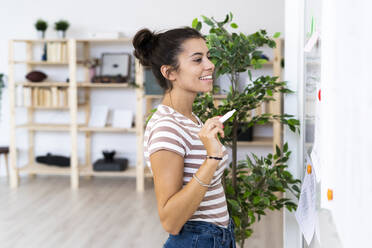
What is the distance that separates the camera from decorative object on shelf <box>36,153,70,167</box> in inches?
230

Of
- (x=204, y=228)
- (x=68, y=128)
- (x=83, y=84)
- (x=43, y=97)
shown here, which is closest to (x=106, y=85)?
(x=83, y=84)

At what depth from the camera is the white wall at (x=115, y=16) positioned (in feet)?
18.4

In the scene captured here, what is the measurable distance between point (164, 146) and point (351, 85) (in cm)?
65

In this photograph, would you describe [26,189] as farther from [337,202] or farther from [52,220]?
[337,202]

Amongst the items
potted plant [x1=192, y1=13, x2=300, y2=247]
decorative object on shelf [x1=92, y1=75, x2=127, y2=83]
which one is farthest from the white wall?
potted plant [x1=192, y1=13, x2=300, y2=247]

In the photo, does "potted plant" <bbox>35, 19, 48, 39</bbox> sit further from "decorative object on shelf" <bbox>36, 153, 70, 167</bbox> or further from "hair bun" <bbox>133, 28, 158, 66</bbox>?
"hair bun" <bbox>133, 28, 158, 66</bbox>

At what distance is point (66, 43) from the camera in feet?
18.3

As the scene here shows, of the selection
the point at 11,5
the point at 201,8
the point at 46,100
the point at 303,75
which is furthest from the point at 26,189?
the point at 303,75

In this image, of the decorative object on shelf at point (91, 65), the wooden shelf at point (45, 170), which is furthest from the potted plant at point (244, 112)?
the wooden shelf at point (45, 170)

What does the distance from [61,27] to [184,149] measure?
4720 mm

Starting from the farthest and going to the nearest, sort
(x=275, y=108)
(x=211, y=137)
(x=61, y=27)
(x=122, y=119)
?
(x=122, y=119)
(x=61, y=27)
(x=275, y=108)
(x=211, y=137)

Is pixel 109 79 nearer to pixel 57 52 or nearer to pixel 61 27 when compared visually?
pixel 57 52

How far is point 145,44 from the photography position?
1609 millimetres

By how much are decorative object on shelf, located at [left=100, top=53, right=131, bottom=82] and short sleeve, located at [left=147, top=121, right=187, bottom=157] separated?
432 centimetres
